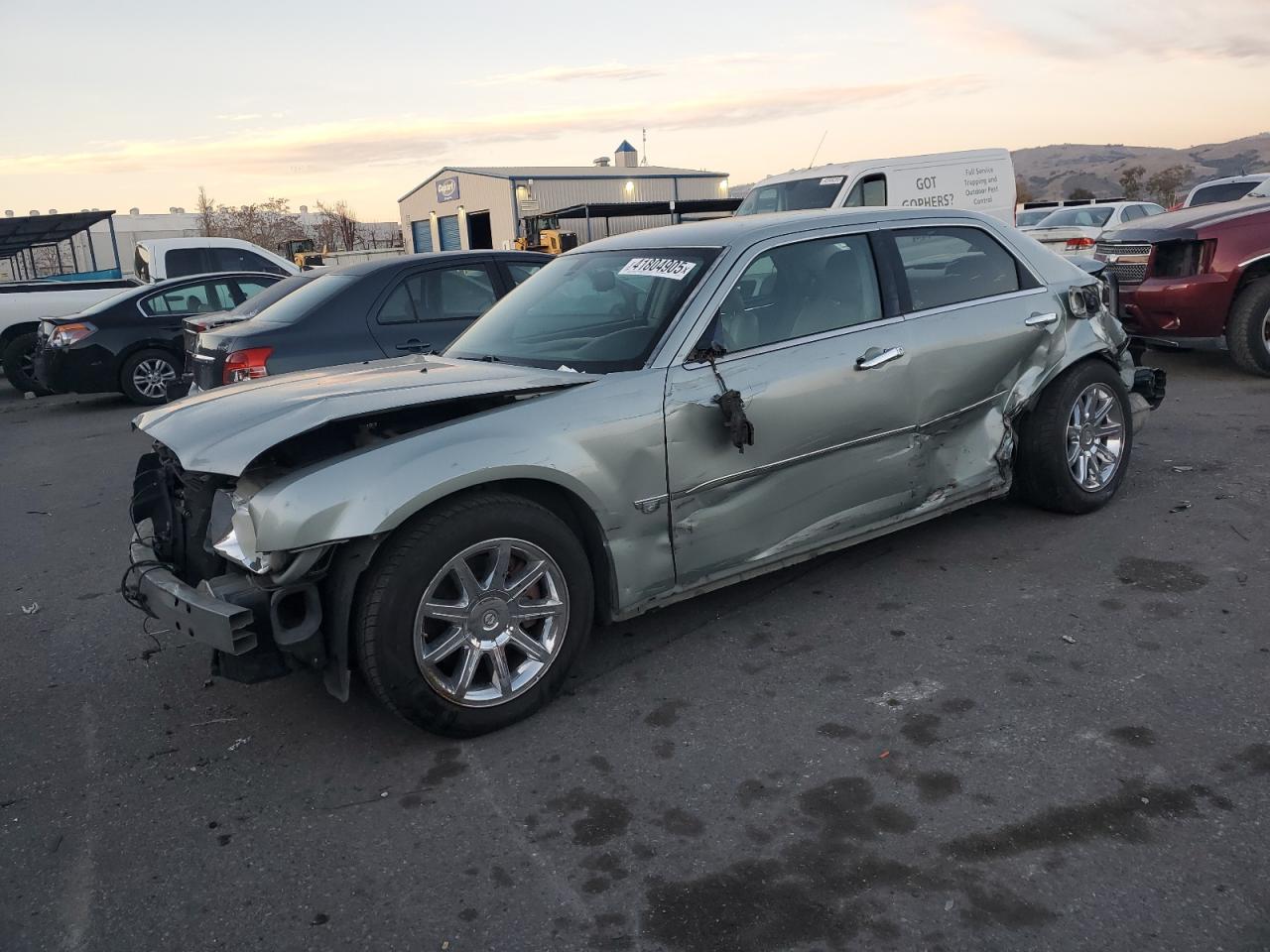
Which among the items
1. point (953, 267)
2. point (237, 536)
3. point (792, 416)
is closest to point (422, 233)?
point (953, 267)

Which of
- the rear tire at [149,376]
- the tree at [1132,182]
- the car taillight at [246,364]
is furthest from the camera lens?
the tree at [1132,182]

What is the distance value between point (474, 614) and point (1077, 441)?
131 inches

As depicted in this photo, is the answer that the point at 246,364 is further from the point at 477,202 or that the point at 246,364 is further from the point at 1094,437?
the point at 477,202

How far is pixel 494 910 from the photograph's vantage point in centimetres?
250

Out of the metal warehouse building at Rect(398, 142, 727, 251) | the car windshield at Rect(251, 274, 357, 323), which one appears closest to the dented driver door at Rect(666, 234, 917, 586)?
the car windshield at Rect(251, 274, 357, 323)

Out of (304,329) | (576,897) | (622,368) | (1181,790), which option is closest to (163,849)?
(576,897)

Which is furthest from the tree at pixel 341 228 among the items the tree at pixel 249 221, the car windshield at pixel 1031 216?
the car windshield at pixel 1031 216

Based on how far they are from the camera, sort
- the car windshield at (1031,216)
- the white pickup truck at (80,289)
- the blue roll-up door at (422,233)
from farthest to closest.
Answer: the blue roll-up door at (422,233), the car windshield at (1031,216), the white pickup truck at (80,289)

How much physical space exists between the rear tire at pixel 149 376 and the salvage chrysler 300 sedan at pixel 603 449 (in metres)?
8.12

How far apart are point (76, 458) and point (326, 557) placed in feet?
22.4

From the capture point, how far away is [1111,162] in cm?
12338

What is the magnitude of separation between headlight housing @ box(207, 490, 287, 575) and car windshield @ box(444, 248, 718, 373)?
127 cm

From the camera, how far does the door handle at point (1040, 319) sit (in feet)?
15.6

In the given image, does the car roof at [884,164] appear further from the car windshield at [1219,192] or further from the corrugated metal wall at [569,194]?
the corrugated metal wall at [569,194]
